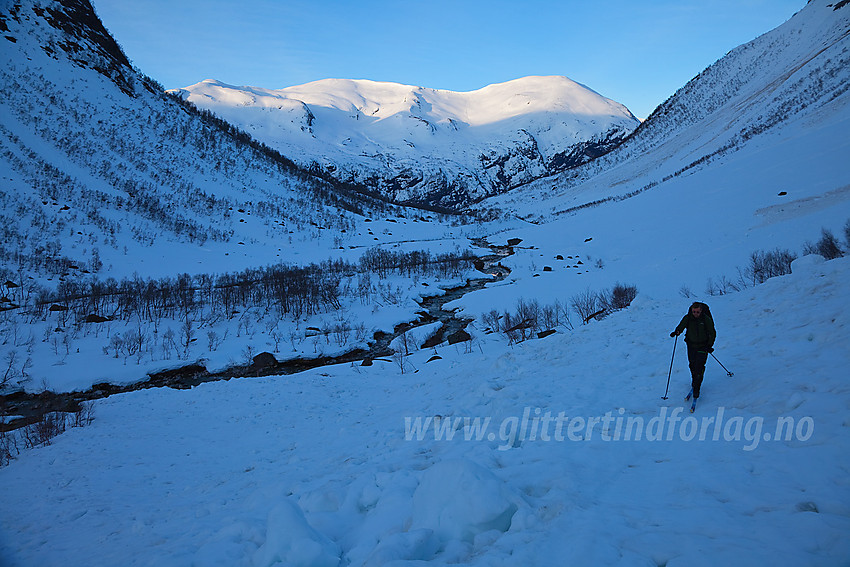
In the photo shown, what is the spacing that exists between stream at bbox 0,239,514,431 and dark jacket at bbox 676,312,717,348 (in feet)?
35.5

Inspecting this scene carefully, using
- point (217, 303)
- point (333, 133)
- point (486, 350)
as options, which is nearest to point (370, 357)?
point (486, 350)

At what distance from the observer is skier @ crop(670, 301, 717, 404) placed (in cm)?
612

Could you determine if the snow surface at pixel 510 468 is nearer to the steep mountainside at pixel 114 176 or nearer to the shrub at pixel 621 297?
the shrub at pixel 621 297

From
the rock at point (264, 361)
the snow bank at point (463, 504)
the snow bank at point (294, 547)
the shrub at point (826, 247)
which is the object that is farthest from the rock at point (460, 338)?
the shrub at point (826, 247)

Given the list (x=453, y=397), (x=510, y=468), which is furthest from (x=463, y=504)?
(x=453, y=397)

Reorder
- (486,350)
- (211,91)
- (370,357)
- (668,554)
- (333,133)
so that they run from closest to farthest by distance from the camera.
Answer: (668,554), (486,350), (370,357), (333,133), (211,91)

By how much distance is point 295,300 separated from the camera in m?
22.5

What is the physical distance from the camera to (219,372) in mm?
15359

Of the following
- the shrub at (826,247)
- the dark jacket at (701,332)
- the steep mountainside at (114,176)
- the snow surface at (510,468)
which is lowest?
the snow surface at (510,468)

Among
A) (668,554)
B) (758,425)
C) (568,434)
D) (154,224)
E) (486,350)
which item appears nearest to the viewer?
(668,554)

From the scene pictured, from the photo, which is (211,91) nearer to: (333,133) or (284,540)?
(333,133)

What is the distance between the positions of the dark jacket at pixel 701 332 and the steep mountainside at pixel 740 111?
2418 centimetres

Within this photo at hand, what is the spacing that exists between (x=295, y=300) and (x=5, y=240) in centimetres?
1704

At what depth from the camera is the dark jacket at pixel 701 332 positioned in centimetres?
617
